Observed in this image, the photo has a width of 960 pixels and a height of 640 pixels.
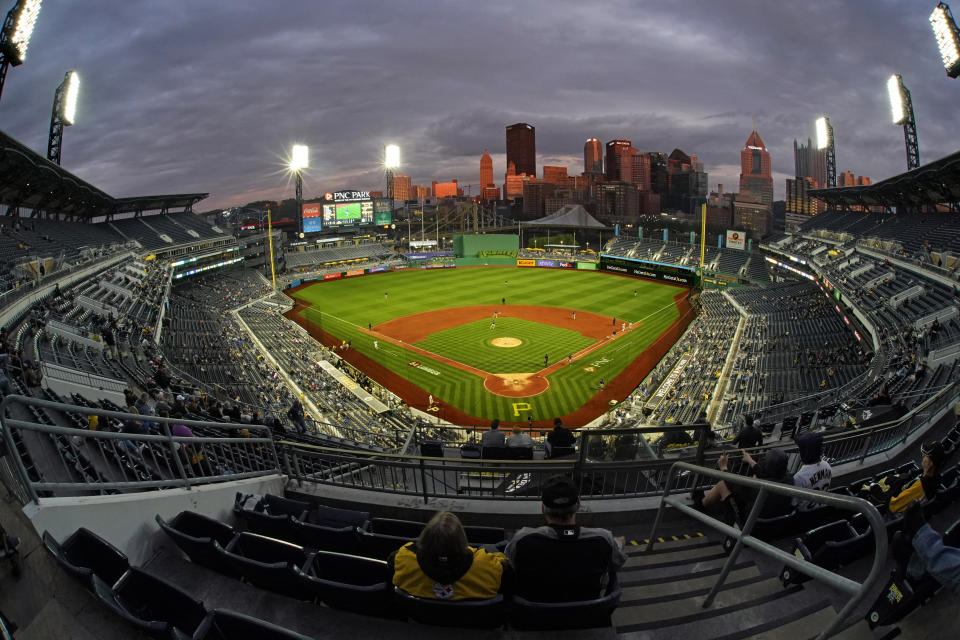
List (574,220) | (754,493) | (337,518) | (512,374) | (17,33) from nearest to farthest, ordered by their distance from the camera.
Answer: (754,493) < (337,518) < (17,33) < (512,374) < (574,220)

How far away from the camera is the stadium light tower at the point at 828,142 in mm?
62031

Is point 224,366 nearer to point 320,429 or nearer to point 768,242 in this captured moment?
point 320,429

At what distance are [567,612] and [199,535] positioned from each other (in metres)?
3.75

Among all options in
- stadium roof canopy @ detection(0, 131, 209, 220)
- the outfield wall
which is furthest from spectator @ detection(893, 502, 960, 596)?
the outfield wall

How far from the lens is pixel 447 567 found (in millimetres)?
3170

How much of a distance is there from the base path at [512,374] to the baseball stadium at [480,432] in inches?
15.3

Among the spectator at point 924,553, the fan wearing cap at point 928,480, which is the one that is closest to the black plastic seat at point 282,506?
the spectator at point 924,553

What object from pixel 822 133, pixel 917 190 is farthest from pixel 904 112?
pixel 822 133

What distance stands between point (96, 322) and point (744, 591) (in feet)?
84.1

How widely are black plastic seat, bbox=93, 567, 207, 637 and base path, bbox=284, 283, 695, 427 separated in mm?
20491

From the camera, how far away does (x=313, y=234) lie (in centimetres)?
8819

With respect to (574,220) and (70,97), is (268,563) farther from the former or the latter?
(574,220)

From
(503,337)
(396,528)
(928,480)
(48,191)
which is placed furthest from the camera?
(48,191)

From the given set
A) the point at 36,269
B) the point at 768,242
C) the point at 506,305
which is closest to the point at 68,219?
the point at 36,269
